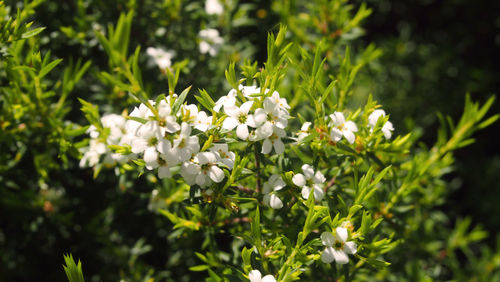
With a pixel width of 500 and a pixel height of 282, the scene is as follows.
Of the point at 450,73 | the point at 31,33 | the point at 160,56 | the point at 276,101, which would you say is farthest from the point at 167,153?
the point at 450,73

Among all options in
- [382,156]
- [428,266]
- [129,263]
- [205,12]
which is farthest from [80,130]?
[428,266]

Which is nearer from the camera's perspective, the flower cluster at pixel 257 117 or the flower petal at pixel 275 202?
the flower cluster at pixel 257 117

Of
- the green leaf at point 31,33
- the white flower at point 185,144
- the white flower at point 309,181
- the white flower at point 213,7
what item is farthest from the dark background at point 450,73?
the green leaf at point 31,33

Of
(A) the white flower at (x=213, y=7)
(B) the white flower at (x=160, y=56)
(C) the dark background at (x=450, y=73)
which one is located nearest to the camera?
(B) the white flower at (x=160, y=56)

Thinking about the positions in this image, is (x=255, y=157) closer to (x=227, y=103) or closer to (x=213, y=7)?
(x=227, y=103)

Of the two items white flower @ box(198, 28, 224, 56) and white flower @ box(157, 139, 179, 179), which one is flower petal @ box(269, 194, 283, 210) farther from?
white flower @ box(198, 28, 224, 56)

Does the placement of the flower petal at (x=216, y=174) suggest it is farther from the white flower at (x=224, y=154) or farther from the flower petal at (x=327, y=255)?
the flower petal at (x=327, y=255)
